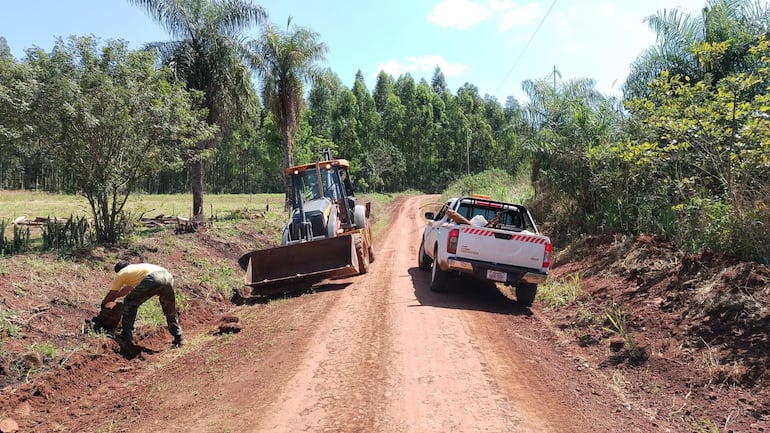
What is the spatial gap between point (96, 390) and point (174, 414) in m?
1.61

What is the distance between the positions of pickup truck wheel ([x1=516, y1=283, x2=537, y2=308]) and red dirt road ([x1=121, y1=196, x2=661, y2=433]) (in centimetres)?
55

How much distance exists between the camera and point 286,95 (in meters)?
25.9

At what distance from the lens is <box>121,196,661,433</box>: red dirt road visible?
4617mm

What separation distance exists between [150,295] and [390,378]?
3.99 metres

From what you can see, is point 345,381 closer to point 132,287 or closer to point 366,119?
point 132,287

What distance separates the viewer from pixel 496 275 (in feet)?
29.7

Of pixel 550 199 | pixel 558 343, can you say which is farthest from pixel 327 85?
pixel 558 343

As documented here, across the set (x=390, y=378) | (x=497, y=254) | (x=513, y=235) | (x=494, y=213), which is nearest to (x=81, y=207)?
(x=494, y=213)

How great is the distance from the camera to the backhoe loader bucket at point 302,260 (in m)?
10.7

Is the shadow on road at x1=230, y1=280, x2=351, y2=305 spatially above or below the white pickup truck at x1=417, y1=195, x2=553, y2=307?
below

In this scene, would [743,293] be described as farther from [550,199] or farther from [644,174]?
[550,199]

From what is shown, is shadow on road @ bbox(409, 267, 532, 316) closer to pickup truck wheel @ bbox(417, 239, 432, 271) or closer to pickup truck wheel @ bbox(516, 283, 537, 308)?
pickup truck wheel @ bbox(516, 283, 537, 308)

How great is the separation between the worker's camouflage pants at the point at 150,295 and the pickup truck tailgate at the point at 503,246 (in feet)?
15.7

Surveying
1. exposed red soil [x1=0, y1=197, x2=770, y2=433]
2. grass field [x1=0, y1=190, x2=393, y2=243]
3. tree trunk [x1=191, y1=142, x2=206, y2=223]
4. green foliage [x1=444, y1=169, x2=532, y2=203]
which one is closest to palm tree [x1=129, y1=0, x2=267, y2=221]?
tree trunk [x1=191, y1=142, x2=206, y2=223]
